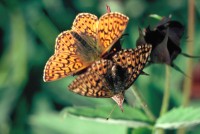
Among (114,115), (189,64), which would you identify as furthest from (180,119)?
(189,64)

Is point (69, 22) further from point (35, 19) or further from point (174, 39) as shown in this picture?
point (174, 39)

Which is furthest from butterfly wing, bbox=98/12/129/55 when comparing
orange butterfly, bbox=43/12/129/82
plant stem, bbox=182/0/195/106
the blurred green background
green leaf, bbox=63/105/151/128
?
the blurred green background

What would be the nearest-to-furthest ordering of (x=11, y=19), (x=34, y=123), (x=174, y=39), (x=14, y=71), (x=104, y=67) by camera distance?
1. (x=104, y=67)
2. (x=174, y=39)
3. (x=34, y=123)
4. (x=14, y=71)
5. (x=11, y=19)

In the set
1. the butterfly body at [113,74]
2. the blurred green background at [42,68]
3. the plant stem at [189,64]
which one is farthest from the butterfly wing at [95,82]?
the blurred green background at [42,68]

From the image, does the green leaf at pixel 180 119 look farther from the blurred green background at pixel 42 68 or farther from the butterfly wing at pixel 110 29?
the blurred green background at pixel 42 68

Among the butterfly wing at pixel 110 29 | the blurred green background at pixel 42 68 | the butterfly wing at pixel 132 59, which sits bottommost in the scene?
the blurred green background at pixel 42 68

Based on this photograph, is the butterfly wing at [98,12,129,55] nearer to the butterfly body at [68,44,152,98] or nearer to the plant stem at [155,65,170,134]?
the butterfly body at [68,44,152,98]

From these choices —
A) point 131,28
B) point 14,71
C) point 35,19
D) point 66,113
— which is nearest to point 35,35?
point 35,19
